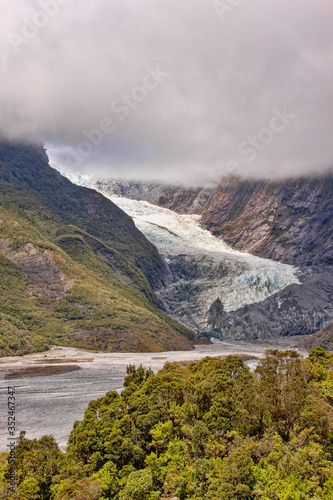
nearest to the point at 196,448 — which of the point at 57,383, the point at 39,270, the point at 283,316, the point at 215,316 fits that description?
the point at 57,383

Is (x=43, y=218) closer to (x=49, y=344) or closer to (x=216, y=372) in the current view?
(x=49, y=344)

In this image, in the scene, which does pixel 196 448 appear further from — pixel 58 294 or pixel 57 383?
pixel 58 294

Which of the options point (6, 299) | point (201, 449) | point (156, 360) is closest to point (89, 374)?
point (156, 360)

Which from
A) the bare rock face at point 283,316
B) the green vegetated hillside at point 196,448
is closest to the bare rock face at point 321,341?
the bare rock face at point 283,316

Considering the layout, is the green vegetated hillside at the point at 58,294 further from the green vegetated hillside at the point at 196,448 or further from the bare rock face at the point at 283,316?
the green vegetated hillside at the point at 196,448

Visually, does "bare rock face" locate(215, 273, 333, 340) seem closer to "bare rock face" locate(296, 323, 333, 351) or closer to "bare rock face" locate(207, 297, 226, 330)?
"bare rock face" locate(207, 297, 226, 330)

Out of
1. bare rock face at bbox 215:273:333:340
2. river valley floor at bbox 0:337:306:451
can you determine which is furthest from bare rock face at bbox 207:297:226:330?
river valley floor at bbox 0:337:306:451
